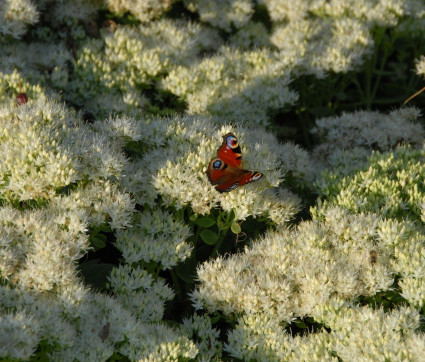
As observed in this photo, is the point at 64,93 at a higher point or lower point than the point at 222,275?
higher

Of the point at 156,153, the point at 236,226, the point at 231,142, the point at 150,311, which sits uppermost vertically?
the point at 231,142

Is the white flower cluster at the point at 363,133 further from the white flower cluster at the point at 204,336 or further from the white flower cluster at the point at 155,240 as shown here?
the white flower cluster at the point at 204,336

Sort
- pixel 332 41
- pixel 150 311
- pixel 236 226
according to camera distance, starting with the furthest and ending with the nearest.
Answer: pixel 332 41, pixel 236 226, pixel 150 311

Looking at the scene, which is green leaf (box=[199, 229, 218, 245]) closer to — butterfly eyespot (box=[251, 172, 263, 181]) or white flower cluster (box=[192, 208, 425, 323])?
white flower cluster (box=[192, 208, 425, 323])

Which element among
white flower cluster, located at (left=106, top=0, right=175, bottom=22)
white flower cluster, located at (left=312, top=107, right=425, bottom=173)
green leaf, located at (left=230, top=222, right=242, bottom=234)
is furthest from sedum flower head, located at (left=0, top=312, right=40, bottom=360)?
white flower cluster, located at (left=106, top=0, right=175, bottom=22)

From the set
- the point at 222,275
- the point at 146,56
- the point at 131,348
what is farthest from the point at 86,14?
the point at 131,348

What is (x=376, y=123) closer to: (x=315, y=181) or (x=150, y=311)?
(x=315, y=181)

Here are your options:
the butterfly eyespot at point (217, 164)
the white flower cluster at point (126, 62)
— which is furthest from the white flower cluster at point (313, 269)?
the white flower cluster at point (126, 62)

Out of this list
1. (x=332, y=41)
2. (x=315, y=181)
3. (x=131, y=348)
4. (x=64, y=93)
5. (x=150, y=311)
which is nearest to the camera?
(x=131, y=348)
